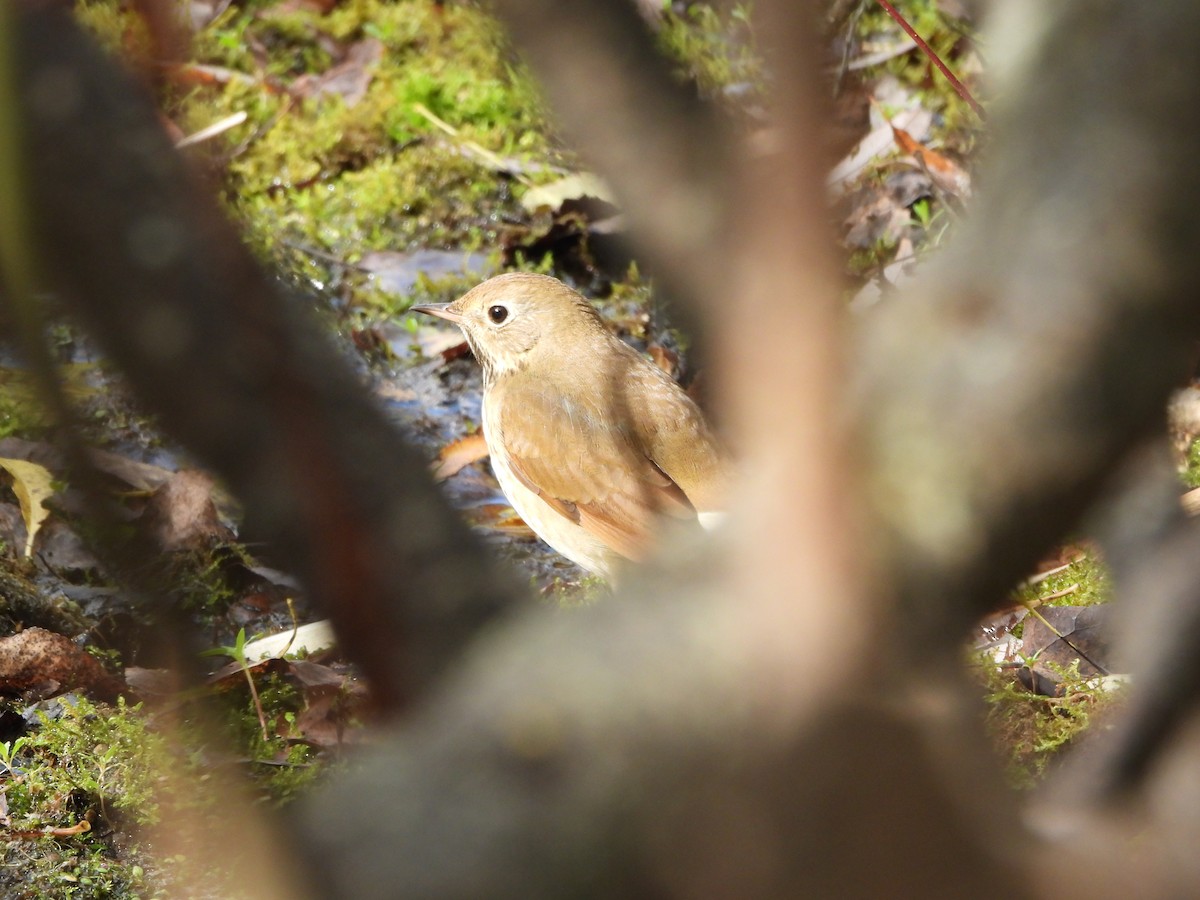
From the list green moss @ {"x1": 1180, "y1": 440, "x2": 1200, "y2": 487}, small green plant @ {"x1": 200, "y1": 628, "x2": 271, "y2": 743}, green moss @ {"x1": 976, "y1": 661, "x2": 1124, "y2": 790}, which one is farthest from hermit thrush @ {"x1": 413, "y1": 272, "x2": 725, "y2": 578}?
green moss @ {"x1": 1180, "y1": 440, "x2": 1200, "y2": 487}

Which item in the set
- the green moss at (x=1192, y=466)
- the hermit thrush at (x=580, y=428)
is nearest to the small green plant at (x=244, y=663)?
the hermit thrush at (x=580, y=428)

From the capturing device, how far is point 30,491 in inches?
184

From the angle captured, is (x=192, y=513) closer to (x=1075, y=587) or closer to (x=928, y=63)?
(x=1075, y=587)

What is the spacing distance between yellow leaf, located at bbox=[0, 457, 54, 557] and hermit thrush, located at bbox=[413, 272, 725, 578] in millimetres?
1597

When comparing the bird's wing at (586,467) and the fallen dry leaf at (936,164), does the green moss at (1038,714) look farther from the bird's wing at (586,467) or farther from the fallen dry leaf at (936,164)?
the fallen dry leaf at (936,164)

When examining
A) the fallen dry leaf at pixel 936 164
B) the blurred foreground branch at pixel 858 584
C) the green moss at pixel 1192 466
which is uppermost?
the blurred foreground branch at pixel 858 584

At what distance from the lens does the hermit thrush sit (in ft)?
15.9

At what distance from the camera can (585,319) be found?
17.9 feet

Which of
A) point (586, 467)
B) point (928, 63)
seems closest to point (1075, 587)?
point (586, 467)

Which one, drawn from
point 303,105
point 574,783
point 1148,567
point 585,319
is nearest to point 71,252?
point 574,783

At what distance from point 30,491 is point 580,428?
6.38 ft

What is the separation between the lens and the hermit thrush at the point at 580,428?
4836 mm

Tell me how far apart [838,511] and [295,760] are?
10.3 ft

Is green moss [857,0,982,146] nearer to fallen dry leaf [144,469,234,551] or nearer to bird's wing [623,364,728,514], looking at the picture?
bird's wing [623,364,728,514]
